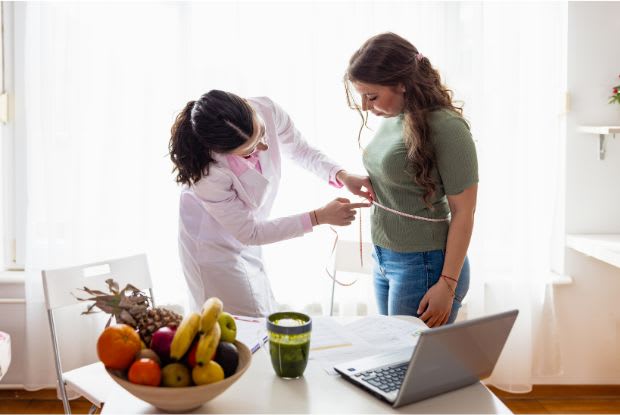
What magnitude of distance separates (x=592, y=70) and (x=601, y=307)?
108 cm

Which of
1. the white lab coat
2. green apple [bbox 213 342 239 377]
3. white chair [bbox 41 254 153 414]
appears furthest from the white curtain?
green apple [bbox 213 342 239 377]

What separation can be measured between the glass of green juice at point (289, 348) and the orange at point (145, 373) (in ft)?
0.85

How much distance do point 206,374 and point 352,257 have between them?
1393 millimetres

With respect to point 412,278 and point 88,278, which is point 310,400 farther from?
point 88,278

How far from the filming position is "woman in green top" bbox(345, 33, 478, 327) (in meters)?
1.60

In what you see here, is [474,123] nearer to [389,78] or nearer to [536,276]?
[536,276]

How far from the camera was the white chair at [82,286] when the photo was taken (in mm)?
1876

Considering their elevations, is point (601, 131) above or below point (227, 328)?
above

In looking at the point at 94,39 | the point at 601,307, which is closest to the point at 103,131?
the point at 94,39

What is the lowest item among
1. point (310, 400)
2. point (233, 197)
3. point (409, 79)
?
point (310, 400)

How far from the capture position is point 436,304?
5.39 ft

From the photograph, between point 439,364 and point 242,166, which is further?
point 242,166

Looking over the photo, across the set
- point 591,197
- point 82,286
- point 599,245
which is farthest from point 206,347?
point 591,197

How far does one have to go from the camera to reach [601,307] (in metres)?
2.85
